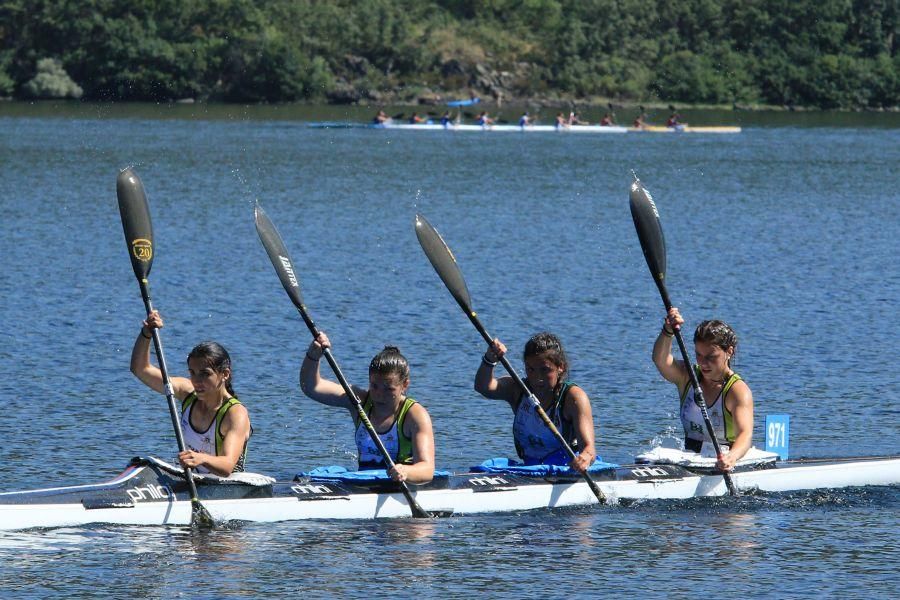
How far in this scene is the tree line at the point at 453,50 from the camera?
373ft

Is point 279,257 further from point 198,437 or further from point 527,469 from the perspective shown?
point 527,469

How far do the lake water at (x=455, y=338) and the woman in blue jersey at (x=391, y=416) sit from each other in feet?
1.89

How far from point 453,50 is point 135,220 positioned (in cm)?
10865

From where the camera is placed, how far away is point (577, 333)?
2586cm

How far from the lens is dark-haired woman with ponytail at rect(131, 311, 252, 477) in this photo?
13.8 m

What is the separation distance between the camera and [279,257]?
1616 cm

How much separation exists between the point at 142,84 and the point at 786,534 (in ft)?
341

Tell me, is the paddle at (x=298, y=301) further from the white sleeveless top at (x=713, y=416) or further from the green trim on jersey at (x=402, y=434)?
the white sleeveless top at (x=713, y=416)

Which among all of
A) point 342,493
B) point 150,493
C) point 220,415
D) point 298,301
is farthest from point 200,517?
point 298,301

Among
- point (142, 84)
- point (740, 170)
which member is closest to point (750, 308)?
point (740, 170)

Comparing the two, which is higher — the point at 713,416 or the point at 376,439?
the point at 713,416

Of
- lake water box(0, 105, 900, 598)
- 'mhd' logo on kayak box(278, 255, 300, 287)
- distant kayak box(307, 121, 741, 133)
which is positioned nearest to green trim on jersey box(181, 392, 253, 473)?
lake water box(0, 105, 900, 598)

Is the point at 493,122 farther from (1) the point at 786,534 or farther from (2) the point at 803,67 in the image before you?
(1) the point at 786,534

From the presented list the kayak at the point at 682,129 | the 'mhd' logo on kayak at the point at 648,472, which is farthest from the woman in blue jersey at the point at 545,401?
the kayak at the point at 682,129
